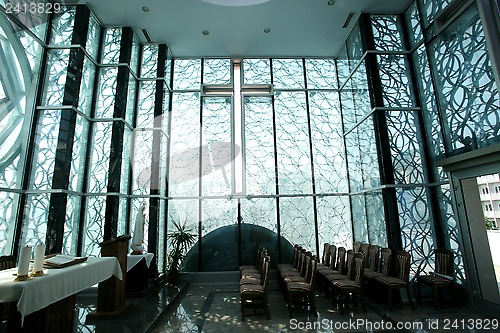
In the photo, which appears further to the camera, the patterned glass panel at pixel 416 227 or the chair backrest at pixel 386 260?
the patterned glass panel at pixel 416 227

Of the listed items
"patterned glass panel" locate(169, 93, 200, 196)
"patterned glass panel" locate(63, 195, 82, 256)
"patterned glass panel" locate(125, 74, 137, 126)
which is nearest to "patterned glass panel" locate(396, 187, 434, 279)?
"patterned glass panel" locate(169, 93, 200, 196)

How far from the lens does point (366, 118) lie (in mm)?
5570

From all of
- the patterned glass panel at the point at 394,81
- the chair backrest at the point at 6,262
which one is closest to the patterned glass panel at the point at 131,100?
the chair backrest at the point at 6,262

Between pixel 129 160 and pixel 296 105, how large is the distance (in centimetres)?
421

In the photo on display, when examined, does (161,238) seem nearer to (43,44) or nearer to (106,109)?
(106,109)

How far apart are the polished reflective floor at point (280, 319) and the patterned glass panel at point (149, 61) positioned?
15.9 feet

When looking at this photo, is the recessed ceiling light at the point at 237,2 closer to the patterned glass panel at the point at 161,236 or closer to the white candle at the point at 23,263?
the patterned glass panel at the point at 161,236

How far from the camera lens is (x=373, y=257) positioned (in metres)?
4.95

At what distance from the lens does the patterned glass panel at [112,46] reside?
5.70 meters

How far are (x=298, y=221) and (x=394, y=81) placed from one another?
11.7ft

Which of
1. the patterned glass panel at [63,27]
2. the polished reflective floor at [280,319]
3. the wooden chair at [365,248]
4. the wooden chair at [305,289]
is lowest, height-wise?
the polished reflective floor at [280,319]

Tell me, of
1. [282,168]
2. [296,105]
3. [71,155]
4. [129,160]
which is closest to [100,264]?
[71,155]

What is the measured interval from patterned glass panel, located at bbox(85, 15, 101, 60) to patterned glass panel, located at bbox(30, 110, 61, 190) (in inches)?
65.0

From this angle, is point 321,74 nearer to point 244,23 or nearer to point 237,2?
point 244,23
